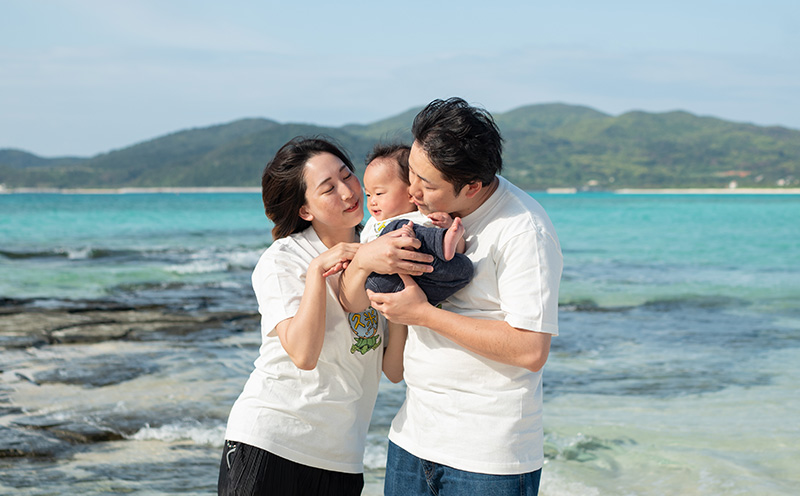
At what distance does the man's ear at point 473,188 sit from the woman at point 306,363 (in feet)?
1.36

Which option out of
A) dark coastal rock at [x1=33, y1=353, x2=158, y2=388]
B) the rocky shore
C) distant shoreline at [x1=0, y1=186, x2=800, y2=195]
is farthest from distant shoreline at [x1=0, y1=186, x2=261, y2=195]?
dark coastal rock at [x1=33, y1=353, x2=158, y2=388]

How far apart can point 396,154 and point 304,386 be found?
938 mm

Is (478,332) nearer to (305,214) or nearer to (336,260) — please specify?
(336,260)

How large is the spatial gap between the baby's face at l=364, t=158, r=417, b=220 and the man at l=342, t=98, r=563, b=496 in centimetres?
42

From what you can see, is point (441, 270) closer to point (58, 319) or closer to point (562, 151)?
point (58, 319)

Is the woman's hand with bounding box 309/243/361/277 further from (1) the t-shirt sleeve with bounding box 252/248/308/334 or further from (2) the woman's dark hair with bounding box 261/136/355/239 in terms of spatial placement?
(2) the woman's dark hair with bounding box 261/136/355/239

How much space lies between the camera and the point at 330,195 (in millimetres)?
2605

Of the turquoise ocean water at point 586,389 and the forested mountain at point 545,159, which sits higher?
the forested mountain at point 545,159

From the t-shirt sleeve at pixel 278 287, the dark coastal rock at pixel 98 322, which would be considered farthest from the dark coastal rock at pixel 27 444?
the t-shirt sleeve at pixel 278 287

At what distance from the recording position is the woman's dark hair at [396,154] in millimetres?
2756

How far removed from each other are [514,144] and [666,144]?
103ft

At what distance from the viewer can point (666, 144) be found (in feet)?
471

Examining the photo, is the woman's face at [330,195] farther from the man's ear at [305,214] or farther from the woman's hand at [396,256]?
the woman's hand at [396,256]

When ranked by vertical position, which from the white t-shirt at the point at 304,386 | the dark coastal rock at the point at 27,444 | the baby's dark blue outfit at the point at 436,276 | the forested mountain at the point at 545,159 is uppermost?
the forested mountain at the point at 545,159
